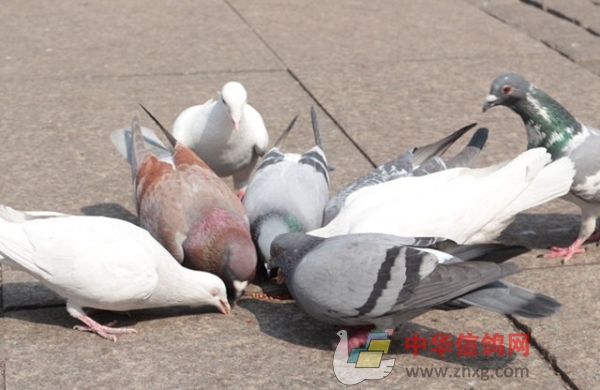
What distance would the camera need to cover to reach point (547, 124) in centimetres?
510

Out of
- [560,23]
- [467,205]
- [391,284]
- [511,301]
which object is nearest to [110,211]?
[467,205]

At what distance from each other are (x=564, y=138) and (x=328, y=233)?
129 centimetres

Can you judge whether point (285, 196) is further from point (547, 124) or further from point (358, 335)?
point (547, 124)

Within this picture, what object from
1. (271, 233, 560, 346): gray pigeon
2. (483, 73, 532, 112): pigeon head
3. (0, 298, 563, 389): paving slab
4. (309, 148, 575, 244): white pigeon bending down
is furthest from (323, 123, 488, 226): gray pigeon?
(271, 233, 560, 346): gray pigeon

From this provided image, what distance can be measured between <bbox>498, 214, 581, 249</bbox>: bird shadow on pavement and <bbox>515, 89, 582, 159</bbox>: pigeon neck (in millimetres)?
518

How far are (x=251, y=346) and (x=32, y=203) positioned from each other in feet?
6.30

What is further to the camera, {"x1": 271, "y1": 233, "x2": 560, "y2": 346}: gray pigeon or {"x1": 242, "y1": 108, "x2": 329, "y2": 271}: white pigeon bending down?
{"x1": 242, "y1": 108, "x2": 329, "y2": 271}: white pigeon bending down

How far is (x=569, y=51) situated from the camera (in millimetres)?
8750

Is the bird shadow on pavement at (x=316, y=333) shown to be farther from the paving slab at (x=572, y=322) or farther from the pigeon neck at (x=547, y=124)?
the pigeon neck at (x=547, y=124)

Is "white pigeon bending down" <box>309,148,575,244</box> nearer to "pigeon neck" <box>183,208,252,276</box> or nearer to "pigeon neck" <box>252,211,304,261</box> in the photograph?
"pigeon neck" <box>252,211,304,261</box>

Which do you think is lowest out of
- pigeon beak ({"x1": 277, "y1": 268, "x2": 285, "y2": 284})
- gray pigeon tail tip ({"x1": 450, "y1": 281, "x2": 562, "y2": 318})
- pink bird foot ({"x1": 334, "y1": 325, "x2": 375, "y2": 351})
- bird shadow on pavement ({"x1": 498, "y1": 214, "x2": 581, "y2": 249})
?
bird shadow on pavement ({"x1": 498, "y1": 214, "x2": 581, "y2": 249})

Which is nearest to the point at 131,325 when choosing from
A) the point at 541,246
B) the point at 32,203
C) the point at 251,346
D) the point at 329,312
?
the point at 251,346

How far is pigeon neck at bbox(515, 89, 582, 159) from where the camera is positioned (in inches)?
199

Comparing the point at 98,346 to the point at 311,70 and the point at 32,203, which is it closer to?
the point at 32,203
